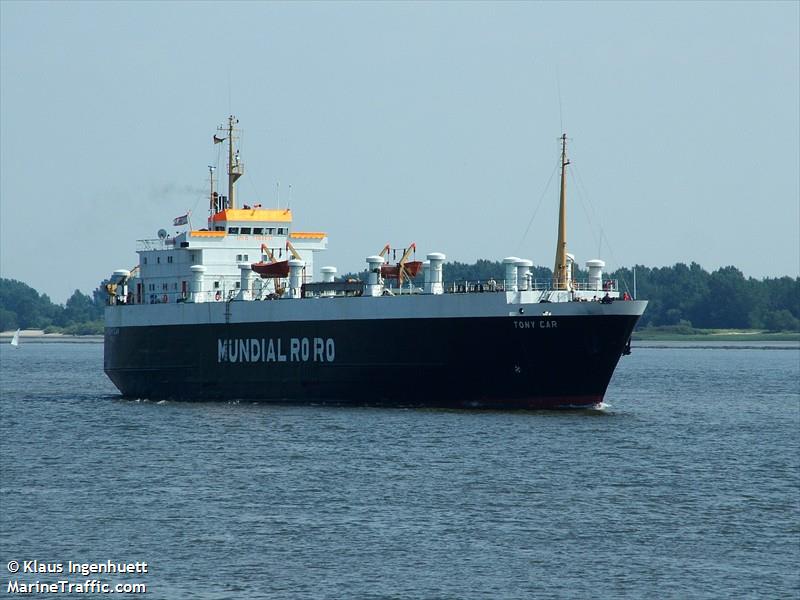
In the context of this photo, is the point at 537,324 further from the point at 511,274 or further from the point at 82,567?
the point at 82,567

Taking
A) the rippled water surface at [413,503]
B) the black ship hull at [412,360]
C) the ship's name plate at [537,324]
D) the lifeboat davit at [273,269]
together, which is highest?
the lifeboat davit at [273,269]

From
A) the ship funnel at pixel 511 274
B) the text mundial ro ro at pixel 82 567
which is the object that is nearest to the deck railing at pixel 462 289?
the ship funnel at pixel 511 274

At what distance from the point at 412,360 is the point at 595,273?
9.06m

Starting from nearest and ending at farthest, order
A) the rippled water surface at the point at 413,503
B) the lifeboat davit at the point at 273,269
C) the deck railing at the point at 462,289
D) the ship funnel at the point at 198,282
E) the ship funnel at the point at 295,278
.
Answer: the rippled water surface at the point at 413,503 < the deck railing at the point at 462,289 < the ship funnel at the point at 295,278 < the lifeboat davit at the point at 273,269 < the ship funnel at the point at 198,282

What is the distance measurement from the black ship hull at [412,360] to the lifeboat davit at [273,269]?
311 cm

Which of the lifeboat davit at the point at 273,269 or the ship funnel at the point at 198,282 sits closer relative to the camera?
the lifeboat davit at the point at 273,269

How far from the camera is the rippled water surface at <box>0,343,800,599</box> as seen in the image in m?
28.5

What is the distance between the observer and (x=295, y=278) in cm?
6322

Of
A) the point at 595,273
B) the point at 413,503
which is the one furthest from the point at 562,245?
the point at 413,503

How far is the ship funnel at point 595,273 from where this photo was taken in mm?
57250

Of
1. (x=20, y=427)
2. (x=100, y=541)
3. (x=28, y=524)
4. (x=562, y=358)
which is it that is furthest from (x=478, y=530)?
(x=20, y=427)

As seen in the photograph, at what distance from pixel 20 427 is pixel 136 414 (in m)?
6.33

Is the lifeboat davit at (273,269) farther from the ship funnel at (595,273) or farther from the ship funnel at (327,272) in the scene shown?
the ship funnel at (595,273)

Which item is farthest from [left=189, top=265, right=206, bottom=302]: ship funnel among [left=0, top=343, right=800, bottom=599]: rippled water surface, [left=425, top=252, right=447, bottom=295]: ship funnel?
[left=425, top=252, right=447, bottom=295]: ship funnel
